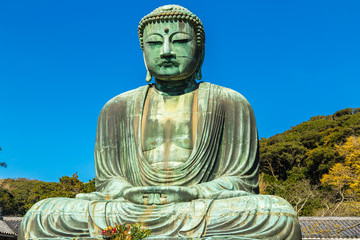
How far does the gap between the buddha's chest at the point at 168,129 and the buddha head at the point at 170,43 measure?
1.28 feet

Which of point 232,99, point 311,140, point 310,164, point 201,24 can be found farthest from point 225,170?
point 311,140

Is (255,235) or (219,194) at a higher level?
(219,194)

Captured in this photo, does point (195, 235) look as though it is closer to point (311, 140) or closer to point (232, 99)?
point (232, 99)

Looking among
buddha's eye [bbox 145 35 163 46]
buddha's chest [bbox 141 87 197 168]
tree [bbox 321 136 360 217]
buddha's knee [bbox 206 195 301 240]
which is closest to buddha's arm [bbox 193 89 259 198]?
buddha's chest [bbox 141 87 197 168]

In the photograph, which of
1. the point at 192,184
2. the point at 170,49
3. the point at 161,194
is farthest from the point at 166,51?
the point at 161,194

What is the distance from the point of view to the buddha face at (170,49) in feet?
25.3

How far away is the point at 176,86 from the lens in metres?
8.07

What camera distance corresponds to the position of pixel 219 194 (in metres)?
6.48

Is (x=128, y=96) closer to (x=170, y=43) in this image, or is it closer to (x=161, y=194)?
(x=170, y=43)

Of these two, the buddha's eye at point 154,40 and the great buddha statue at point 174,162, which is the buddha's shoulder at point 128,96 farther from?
the buddha's eye at point 154,40

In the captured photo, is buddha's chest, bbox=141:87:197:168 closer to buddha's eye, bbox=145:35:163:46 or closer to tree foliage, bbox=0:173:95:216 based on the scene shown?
buddha's eye, bbox=145:35:163:46

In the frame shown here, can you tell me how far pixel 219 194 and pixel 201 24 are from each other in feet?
9.63

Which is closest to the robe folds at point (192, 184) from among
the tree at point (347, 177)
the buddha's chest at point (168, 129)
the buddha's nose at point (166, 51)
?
the buddha's chest at point (168, 129)

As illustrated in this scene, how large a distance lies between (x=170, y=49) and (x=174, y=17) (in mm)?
514
